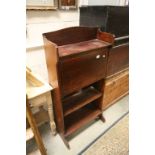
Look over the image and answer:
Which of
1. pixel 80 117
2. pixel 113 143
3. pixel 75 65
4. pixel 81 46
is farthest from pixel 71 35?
pixel 113 143

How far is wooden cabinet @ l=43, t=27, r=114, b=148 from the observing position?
1.06 meters

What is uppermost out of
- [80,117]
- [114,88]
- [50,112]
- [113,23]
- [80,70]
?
[113,23]

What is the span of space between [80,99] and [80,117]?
0.23 metres

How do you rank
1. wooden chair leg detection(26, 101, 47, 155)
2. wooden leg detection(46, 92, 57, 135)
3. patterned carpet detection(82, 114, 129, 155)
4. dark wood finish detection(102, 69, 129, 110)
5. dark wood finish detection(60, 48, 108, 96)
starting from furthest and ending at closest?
dark wood finish detection(102, 69, 129, 110), patterned carpet detection(82, 114, 129, 155), wooden leg detection(46, 92, 57, 135), dark wood finish detection(60, 48, 108, 96), wooden chair leg detection(26, 101, 47, 155)

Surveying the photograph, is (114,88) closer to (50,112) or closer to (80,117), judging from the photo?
(80,117)

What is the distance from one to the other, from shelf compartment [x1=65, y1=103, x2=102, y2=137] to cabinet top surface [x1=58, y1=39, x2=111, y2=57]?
0.76 metres

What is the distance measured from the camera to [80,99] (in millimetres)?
1492

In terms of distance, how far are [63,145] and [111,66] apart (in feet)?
3.18

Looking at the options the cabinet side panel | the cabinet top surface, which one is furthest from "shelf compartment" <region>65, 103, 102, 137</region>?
the cabinet top surface

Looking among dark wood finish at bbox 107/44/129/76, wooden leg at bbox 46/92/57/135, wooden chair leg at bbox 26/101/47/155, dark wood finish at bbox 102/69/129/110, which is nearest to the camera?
wooden chair leg at bbox 26/101/47/155

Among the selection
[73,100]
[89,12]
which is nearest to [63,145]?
[73,100]

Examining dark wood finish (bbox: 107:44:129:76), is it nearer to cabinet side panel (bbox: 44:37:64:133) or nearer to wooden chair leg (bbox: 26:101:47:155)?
cabinet side panel (bbox: 44:37:64:133)

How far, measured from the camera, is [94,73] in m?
1.30

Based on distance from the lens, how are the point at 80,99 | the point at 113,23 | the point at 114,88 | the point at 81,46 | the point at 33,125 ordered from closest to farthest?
1. the point at 33,125
2. the point at 81,46
3. the point at 113,23
4. the point at 80,99
5. the point at 114,88
